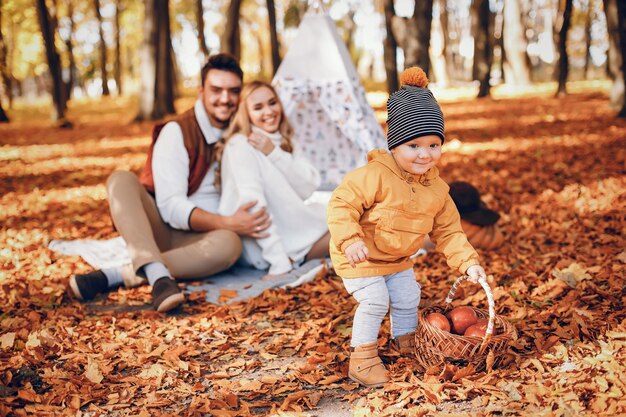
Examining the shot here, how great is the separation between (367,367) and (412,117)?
1.16m

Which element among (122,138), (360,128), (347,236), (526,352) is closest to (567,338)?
(526,352)

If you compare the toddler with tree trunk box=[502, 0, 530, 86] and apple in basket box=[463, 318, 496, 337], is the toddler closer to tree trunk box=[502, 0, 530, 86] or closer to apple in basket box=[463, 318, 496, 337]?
apple in basket box=[463, 318, 496, 337]

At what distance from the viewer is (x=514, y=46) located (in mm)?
19156

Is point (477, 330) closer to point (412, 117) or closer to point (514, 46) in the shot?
point (412, 117)

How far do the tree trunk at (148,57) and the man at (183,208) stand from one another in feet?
33.6

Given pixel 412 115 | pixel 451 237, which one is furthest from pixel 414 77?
pixel 451 237

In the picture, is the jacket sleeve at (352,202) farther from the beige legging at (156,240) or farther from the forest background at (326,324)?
the beige legging at (156,240)

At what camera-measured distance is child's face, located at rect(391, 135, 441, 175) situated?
2602 millimetres

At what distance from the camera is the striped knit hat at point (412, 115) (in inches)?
101

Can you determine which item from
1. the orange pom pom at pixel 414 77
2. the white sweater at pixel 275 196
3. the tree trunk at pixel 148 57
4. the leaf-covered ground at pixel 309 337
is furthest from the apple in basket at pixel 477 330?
the tree trunk at pixel 148 57

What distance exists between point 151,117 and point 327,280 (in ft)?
39.0

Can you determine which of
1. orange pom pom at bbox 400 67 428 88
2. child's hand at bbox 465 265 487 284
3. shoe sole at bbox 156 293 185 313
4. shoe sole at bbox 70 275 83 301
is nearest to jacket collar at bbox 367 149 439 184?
orange pom pom at bbox 400 67 428 88

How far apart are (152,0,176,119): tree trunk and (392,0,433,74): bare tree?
8.23 metres

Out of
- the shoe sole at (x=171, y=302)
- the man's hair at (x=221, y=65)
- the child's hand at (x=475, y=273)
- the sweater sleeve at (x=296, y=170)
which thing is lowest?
the shoe sole at (x=171, y=302)
